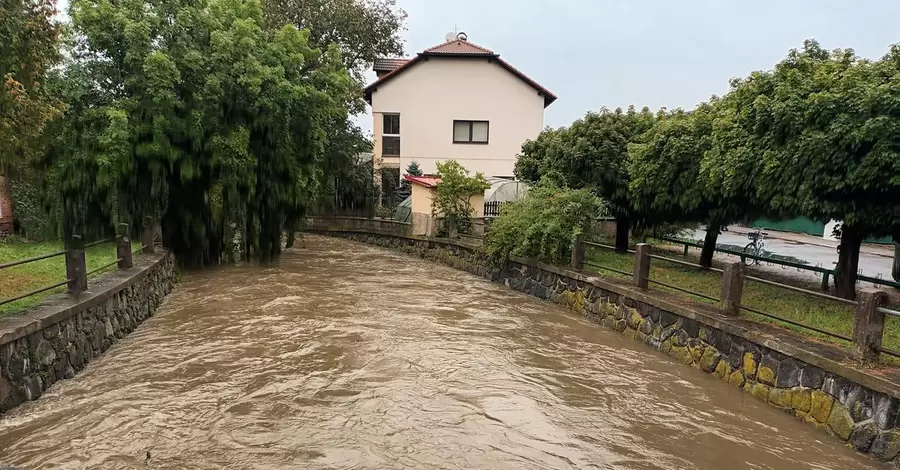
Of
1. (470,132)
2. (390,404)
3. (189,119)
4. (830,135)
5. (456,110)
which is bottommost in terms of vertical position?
(390,404)

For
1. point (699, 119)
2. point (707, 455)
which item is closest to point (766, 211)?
point (699, 119)

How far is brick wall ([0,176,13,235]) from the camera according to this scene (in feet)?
48.5

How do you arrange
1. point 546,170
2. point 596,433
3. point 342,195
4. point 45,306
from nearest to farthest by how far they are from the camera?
point 596,433
point 45,306
point 546,170
point 342,195

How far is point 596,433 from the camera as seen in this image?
5621mm

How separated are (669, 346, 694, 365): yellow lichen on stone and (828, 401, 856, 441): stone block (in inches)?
89.6

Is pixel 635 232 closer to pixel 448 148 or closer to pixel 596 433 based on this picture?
pixel 596 433

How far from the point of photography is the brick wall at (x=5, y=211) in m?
14.8

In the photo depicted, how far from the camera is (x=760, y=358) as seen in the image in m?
6.66

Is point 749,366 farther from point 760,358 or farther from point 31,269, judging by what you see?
point 31,269

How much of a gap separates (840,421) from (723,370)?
1.77 meters

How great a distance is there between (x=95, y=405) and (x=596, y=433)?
5.32 metres

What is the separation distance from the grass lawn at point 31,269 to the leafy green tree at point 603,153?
1056 cm

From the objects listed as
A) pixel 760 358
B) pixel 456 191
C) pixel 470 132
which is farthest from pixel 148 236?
pixel 470 132

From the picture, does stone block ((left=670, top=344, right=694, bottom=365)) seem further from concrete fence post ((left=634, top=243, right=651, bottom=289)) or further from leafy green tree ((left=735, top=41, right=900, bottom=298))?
leafy green tree ((left=735, top=41, right=900, bottom=298))
